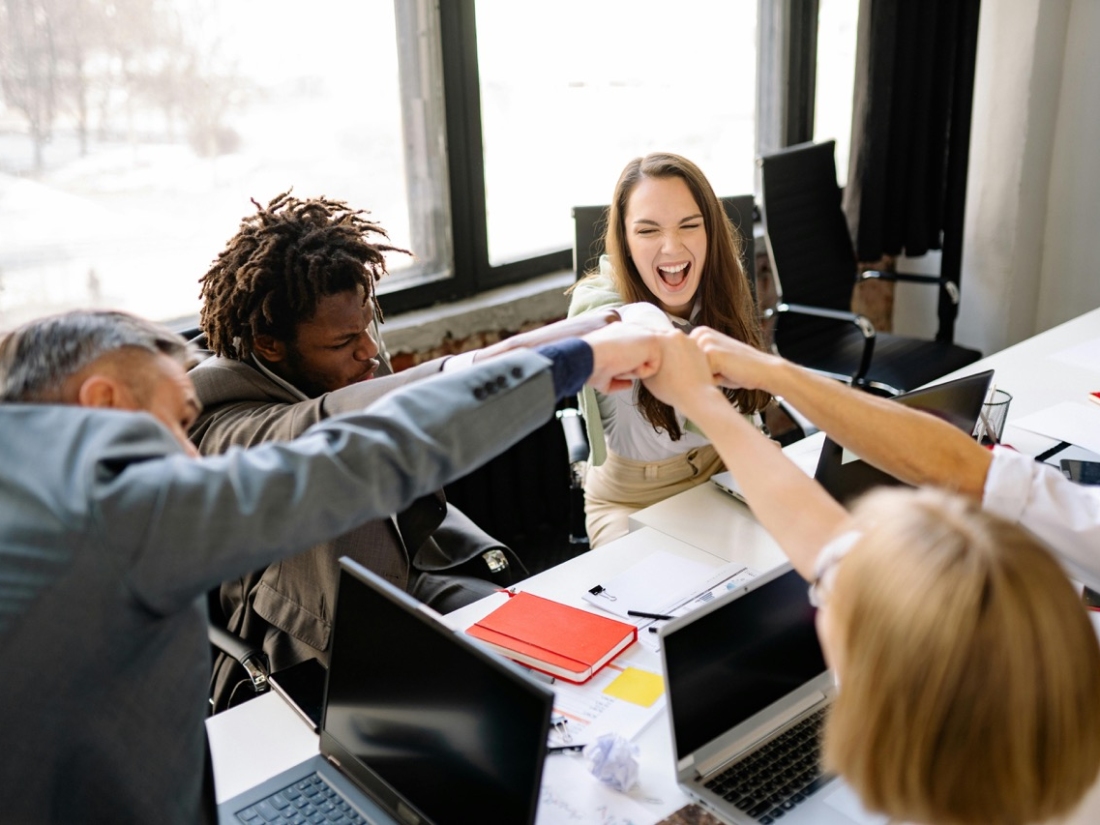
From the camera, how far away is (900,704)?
2.56 feet

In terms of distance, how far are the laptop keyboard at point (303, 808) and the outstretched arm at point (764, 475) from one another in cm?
64

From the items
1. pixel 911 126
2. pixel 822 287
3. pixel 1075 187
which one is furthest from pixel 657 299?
pixel 1075 187

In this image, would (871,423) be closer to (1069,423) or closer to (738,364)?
(738,364)

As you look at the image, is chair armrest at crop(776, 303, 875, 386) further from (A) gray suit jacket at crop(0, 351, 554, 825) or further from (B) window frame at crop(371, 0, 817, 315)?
(A) gray suit jacket at crop(0, 351, 554, 825)

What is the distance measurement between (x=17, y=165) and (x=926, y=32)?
3.20 m

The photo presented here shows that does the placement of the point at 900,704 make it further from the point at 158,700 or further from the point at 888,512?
the point at 158,700

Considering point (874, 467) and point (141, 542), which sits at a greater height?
point (141, 542)

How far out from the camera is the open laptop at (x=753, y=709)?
1.25 m

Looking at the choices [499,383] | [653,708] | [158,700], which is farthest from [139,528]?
[653,708]

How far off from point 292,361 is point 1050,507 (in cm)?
127

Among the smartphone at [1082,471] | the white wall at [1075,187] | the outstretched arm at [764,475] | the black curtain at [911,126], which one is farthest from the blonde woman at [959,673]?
the white wall at [1075,187]

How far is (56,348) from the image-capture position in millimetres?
1022

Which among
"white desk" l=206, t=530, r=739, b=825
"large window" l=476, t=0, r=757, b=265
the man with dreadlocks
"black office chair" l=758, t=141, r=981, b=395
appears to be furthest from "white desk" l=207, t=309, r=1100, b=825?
"large window" l=476, t=0, r=757, b=265

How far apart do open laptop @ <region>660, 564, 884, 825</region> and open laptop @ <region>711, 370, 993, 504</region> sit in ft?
1.31
